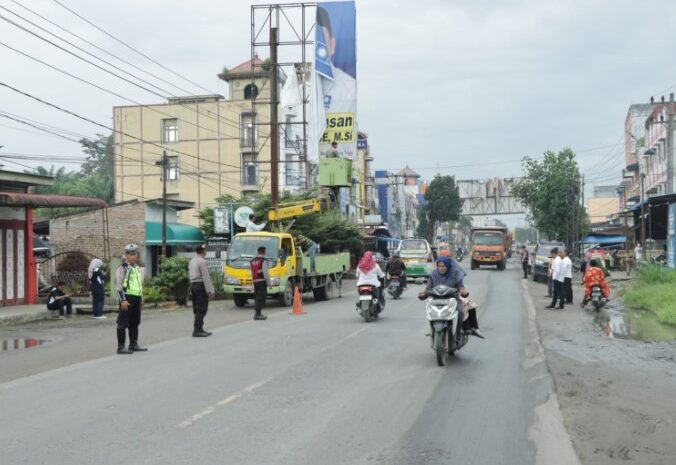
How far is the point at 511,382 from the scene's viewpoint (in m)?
9.95

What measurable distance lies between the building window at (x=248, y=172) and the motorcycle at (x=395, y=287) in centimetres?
3821

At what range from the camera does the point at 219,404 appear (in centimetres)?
841

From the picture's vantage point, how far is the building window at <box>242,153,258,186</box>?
6294 cm

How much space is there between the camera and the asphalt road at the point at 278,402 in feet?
21.4

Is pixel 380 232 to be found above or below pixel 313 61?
below

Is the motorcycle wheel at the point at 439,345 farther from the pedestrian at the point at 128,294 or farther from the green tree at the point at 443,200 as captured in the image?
the green tree at the point at 443,200

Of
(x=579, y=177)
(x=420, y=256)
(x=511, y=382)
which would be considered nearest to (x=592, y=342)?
(x=511, y=382)

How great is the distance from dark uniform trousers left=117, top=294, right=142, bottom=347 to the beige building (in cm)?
4933

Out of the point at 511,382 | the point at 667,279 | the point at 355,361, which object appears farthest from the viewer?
the point at 667,279

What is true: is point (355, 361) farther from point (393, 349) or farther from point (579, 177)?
point (579, 177)

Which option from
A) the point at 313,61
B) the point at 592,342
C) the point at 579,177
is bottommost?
the point at 592,342

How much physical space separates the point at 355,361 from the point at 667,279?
17423 mm

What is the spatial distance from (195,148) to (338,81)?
2072 centimetres

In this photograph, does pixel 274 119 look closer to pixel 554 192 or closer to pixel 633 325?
pixel 633 325
